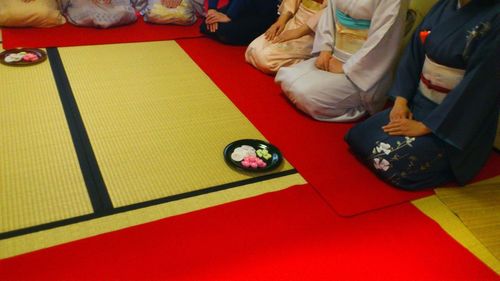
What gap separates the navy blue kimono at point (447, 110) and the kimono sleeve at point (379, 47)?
24cm

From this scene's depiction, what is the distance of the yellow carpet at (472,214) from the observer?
1.99 metres

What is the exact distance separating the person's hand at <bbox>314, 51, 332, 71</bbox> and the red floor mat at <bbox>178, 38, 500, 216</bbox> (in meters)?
0.36

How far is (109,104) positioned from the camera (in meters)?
2.80

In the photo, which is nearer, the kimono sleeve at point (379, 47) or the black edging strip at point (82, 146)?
the black edging strip at point (82, 146)

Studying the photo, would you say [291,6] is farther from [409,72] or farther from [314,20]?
[409,72]

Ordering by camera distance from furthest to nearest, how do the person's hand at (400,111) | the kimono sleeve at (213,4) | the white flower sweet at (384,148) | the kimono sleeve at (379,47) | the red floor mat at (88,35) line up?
the kimono sleeve at (213,4) → the red floor mat at (88,35) → the kimono sleeve at (379,47) → the person's hand at (400,111) → the white flower sweet at (384,148)

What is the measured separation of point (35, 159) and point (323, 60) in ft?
6.60

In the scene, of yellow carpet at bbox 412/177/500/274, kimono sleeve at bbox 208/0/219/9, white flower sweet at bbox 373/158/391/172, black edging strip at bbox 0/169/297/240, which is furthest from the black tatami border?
kimono sleeve at bbox 208/0/219/9

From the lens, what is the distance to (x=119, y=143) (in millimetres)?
2436

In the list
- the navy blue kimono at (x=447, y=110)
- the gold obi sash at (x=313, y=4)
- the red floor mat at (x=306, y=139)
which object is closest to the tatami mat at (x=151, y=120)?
the red floor mat at (x=306, y=139)

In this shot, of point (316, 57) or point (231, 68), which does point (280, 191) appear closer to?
point (316, 57)

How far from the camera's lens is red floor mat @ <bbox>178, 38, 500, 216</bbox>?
2252 millimetres

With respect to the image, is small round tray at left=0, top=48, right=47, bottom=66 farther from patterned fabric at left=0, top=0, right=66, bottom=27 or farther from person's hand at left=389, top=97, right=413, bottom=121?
person's hand at left=389, top=97, right=413, bottom=121

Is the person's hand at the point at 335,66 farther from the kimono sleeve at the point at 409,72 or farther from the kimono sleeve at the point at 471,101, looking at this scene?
the kimono sleeve at the point at 471,101
